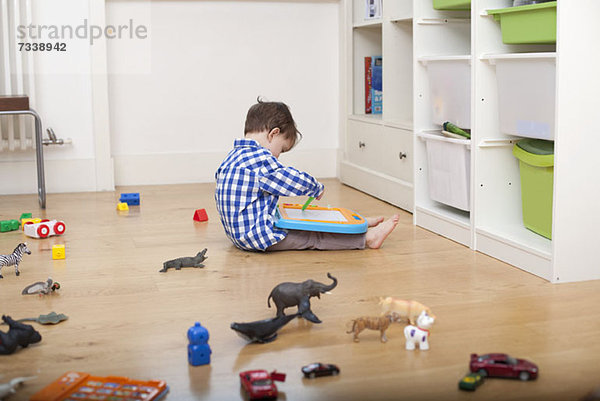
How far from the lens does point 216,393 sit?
1183 mm

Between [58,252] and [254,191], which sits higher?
[254,191]

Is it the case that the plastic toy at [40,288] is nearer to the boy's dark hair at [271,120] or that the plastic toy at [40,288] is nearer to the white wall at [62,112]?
the boy's dark hair at [271,120]

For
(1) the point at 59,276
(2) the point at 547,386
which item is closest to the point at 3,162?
(1) the point at 59,276

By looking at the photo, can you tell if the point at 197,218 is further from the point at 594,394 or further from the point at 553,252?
the point at 594,394

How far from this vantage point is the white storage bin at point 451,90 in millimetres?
2189

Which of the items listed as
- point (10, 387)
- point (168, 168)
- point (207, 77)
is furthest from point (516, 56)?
point (168, 168)

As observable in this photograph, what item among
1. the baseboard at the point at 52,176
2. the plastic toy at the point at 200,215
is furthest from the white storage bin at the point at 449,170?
the baseboard at the point at 52,176

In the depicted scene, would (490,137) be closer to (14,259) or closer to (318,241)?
(318,241)

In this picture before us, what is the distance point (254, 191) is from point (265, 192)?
43 millimetres

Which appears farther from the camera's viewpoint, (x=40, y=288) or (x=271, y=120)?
(x=271, y=120)

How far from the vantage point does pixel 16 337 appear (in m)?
1.35

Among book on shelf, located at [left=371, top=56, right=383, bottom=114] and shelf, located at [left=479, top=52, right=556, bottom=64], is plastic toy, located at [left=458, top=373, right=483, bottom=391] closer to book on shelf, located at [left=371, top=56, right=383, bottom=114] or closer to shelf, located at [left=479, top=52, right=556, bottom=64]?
shelf, located at [left=479, top=52, right=556, bottom=64]

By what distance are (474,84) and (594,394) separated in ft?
3.92

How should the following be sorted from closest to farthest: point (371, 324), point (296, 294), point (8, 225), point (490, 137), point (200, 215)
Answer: point (371, 324) → point (296, 294) → point (490, 137) → point (8, 225) → point (200, 215)
